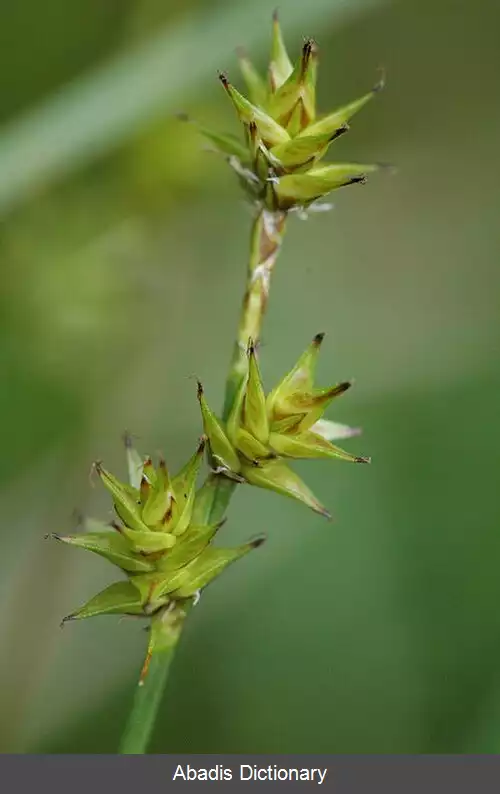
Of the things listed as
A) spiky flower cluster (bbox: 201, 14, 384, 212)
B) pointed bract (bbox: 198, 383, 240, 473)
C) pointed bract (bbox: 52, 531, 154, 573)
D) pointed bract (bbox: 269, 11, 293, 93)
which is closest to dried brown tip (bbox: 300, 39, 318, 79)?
spiky flower cluster (bbox: 201, 14, 384, 212)

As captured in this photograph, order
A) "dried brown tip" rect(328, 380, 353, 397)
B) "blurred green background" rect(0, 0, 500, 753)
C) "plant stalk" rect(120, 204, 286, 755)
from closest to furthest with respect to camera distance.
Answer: "dried brown tip" rect(328, 380, 353, 397), "plant stalk" rect(120, 204, 286, 755), "blurred green background" rect(0, 0, 500, 753)

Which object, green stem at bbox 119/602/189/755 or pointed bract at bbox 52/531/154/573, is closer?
pointed bract at bbox 52/531/154/573

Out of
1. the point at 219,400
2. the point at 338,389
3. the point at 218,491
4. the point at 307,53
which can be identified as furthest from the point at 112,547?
the point at 219,400

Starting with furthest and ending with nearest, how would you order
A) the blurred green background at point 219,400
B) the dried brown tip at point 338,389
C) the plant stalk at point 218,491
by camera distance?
1. the blurred green background at point 219,400
2. the plant stalk at point 218,491
3. the dried brown tip at point 338,389

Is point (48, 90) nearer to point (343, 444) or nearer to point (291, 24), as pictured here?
point (291, 24)

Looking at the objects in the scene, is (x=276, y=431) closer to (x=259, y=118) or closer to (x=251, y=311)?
(x=251, y=311)

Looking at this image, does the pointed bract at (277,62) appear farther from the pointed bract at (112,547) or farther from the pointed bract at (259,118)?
the pointed bract at (112,547)

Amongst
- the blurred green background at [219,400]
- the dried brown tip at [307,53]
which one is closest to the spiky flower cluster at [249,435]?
the dried brown tip at [307,53]

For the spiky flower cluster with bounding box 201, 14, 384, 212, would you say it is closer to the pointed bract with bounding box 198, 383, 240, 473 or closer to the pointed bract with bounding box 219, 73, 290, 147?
the pointed bract with bounding box 219, 73, 290, 147
